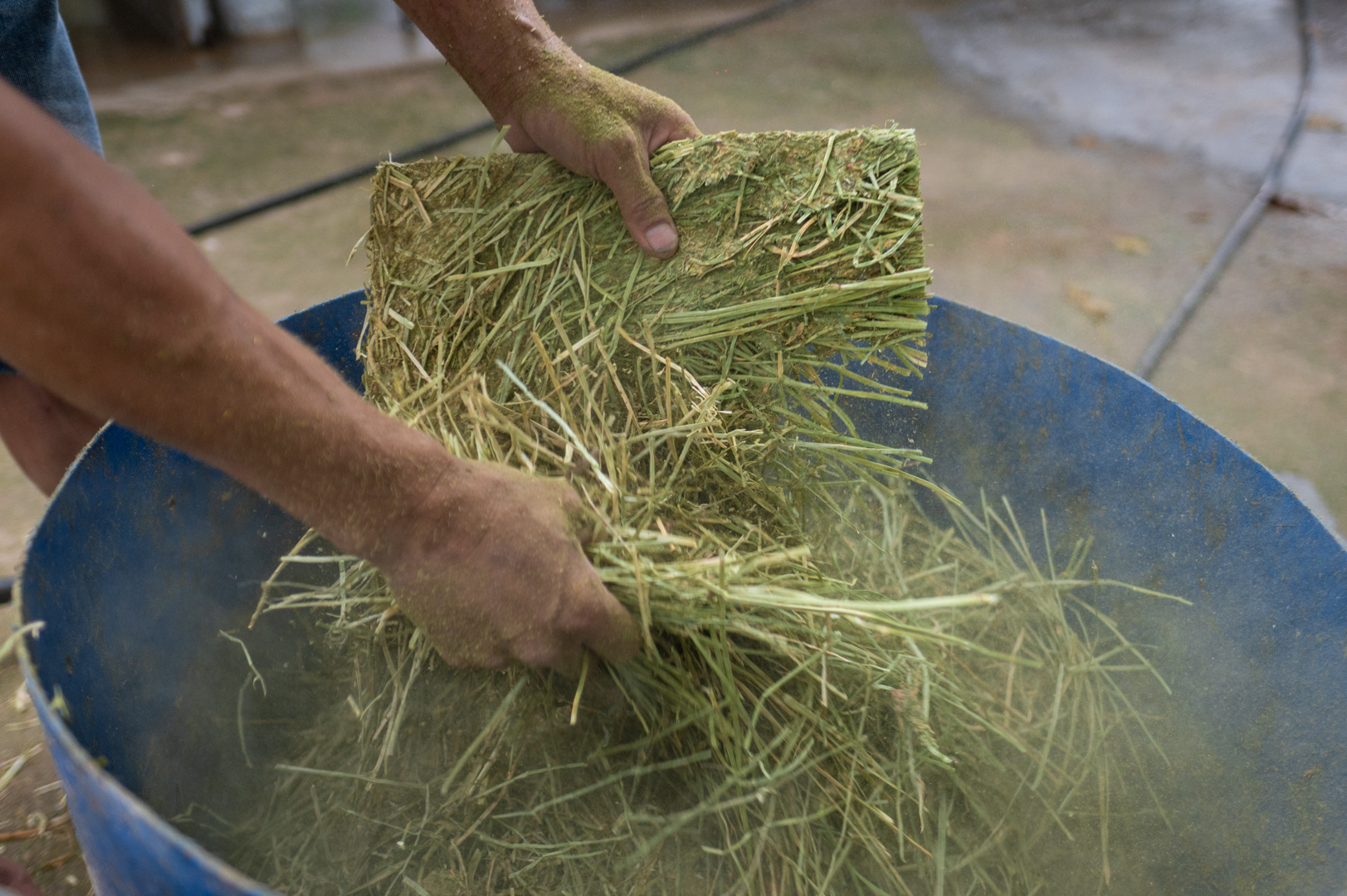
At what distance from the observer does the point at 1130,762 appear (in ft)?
4.76

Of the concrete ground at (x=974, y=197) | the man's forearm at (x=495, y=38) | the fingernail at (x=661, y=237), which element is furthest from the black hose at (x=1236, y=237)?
the man's forearm at (x=495, y=38)

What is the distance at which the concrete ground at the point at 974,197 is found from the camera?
288cm

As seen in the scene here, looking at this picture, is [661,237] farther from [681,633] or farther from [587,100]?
[681,633]

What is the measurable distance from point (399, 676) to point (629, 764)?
0.34 metres

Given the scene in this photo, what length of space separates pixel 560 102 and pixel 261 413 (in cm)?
85

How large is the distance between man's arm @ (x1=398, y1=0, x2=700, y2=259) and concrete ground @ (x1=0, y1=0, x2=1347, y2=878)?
148cm

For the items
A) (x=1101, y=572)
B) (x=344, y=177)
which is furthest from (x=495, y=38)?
(x=344, y=177)

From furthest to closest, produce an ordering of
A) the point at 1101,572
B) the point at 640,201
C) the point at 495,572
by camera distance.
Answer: the point at 1101,572, the point at 640,201, the point at 495,572

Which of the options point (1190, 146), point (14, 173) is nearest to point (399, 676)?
point (14, 173)

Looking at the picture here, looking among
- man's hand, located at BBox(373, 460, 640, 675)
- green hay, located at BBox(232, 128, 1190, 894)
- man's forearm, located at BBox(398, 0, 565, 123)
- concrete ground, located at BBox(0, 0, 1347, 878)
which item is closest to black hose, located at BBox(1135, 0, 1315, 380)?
concrete ground, located at BBox(0, 0, 1347, 878)

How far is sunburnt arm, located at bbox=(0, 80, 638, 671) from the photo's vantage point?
2.36ft

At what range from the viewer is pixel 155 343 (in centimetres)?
76

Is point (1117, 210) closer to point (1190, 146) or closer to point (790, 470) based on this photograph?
point (1190, 146)

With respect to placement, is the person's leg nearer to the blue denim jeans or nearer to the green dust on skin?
the blue denim jeans
